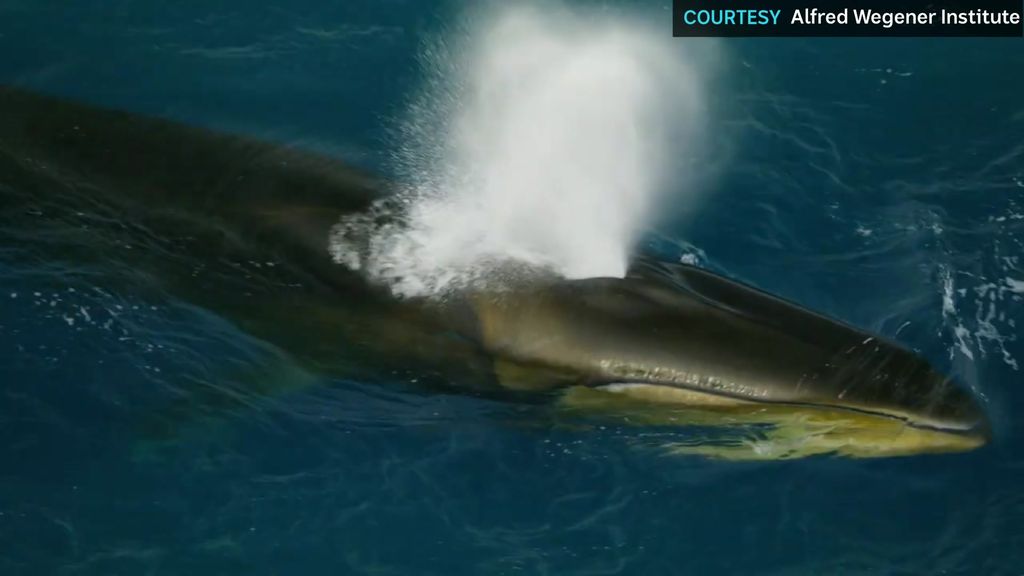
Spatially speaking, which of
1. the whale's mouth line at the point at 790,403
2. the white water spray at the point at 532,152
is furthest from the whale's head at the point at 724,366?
the white water spray at the point at 532,152

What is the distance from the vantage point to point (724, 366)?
15.3 m

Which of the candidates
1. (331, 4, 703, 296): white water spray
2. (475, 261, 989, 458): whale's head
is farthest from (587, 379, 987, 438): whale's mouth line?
(331, 4, 703, 296): white water spray

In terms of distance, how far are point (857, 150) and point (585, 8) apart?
6892 mm

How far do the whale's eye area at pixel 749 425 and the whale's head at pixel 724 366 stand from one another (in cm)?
3

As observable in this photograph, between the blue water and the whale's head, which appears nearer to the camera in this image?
the whale's head

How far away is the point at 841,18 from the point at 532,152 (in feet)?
31.8

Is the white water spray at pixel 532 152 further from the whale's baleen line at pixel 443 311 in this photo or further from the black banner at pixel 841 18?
the black banner at pixel 841 18

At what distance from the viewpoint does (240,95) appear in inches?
944

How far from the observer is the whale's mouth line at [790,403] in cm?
1528

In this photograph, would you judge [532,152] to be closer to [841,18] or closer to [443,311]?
[443,311]

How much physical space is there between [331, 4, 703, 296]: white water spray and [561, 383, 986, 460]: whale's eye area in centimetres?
188

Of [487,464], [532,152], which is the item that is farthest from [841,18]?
[487,464]

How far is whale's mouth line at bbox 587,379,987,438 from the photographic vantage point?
602 inches

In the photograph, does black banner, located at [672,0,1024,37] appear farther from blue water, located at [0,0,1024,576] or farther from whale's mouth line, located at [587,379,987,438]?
whale's mouth line, located at [587,379,987,438]
